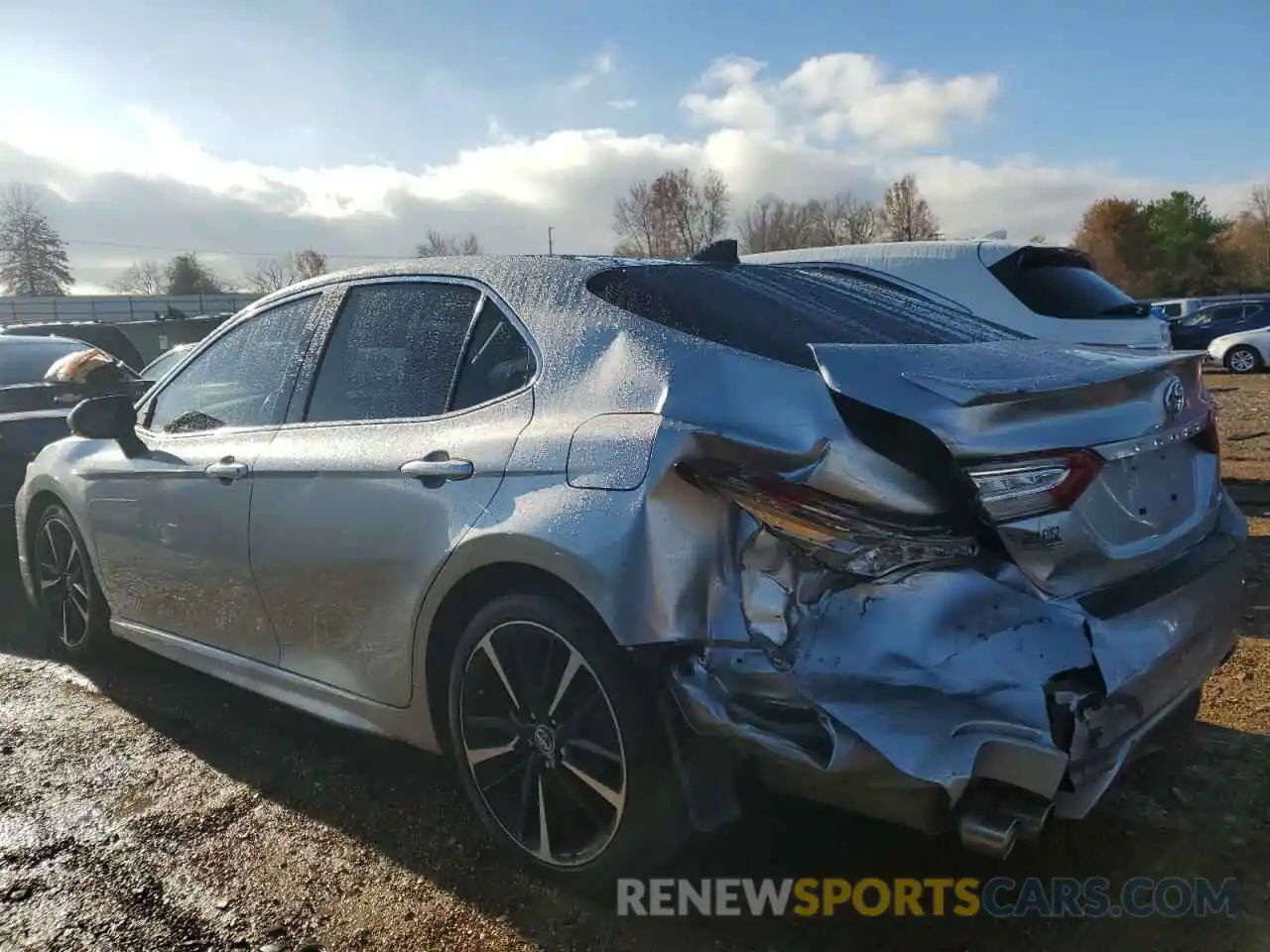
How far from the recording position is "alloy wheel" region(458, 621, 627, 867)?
243cm

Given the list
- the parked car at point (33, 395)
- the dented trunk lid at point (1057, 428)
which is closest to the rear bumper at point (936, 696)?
the dented trunk lid at point (1057, 428)

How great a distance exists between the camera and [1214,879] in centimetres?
256

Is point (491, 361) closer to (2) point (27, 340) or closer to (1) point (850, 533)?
(1) point (850, 533)

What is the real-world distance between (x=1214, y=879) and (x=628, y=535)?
5.80ft

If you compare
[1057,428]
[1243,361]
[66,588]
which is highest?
[1057,428]

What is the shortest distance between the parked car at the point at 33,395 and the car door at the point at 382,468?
3.00 meters

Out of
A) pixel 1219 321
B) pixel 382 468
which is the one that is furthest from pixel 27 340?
pixel 1219 321

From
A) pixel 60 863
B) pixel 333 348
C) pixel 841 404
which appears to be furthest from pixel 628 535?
pixel 60 863

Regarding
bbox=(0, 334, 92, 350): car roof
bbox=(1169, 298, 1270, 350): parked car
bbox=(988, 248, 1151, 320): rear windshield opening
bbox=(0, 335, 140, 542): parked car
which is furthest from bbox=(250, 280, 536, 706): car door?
bbox=(1169, 298, 1270, 350): parked car

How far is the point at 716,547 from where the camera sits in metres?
2.17

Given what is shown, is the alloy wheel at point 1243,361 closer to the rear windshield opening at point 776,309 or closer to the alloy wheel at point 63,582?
the rear windshield opening at point 776,309

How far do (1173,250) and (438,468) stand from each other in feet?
217

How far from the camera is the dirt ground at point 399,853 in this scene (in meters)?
2.46

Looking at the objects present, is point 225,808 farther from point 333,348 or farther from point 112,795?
point 333,348
